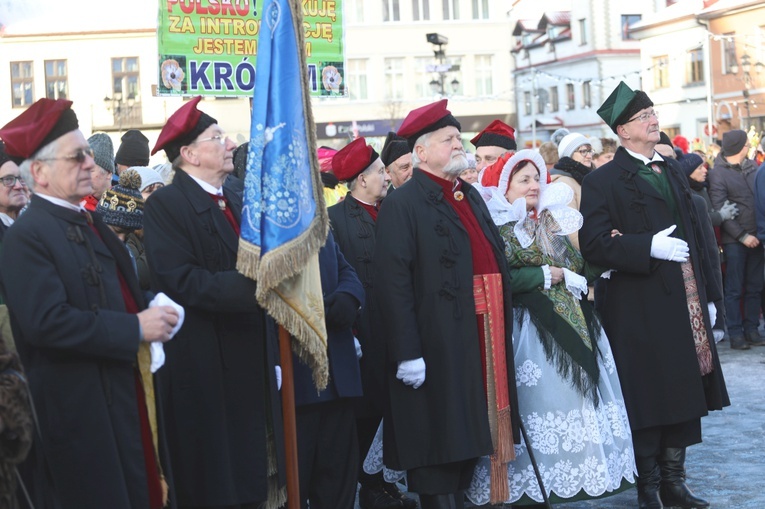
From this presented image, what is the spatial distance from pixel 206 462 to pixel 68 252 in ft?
3.67

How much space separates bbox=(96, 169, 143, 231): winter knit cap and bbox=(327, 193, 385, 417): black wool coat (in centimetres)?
125

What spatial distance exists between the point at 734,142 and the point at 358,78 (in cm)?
4059

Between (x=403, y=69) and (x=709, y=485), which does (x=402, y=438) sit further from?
(x=403, y=69)

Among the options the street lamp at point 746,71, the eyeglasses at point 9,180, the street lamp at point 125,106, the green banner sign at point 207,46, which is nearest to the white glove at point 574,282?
the green banner sign at point 207,46

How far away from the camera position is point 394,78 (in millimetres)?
51781

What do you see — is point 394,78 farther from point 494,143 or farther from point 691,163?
point 494,143

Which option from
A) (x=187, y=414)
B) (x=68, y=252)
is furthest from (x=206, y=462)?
(x=68, y=252)

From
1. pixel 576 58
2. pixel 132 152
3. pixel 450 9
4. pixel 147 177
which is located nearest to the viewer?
pixel 147 177

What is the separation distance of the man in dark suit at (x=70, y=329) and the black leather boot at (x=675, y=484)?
10.5 ft

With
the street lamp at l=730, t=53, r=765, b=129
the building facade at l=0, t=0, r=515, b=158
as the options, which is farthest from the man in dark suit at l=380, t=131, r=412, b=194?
the building facade at l=0, t=0, r=515, b=158

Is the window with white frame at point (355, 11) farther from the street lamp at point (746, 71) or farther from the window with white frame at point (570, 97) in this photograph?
the street lamp at point (746, 71)

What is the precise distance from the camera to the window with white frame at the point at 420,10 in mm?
52188

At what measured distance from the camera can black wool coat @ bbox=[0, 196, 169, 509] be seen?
3.78 m

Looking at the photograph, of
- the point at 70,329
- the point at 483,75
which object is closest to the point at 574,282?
the point at 70,329
